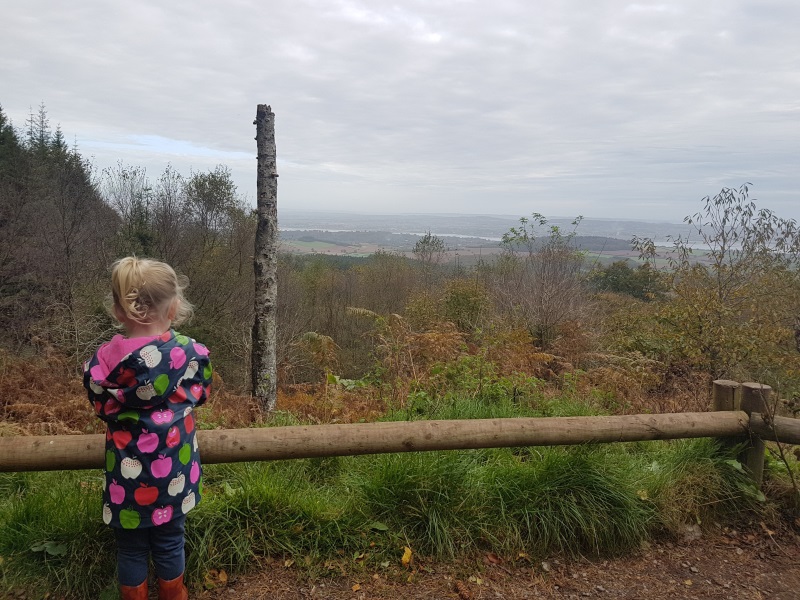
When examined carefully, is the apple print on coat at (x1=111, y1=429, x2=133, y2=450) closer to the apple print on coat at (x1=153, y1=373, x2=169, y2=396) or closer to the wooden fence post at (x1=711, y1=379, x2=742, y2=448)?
the apple print on coat at (x1=153, y1=373, x2=169, y2=396)

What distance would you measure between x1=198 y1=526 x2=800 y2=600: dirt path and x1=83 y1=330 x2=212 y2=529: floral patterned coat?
71 cm

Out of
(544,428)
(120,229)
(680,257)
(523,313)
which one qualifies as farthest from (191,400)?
(120,229)

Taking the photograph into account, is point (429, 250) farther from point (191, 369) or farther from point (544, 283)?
point (191, 369)

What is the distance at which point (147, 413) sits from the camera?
2.15 metres

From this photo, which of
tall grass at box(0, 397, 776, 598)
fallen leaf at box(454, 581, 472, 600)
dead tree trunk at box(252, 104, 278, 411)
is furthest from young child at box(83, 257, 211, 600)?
dead tree trunk at box(252, 104, 278, 411)

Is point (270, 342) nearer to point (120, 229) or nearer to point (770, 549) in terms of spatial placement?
point (770, 549)

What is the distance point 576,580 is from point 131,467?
234 cm

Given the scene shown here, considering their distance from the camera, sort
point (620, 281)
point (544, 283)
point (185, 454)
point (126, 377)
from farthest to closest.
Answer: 1. point (620, 281)
2. point (544, 283)
3. point (185, 454)
4. point (126, 377)

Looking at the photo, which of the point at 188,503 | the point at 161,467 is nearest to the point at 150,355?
the point at 161,467

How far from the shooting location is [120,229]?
19672 millimetres

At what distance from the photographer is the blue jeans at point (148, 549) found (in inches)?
89.8

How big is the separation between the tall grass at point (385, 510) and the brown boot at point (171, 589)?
0.24m

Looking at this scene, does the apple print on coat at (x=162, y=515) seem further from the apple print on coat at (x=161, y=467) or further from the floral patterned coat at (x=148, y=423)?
the apple print on coat at (x=161, y=467)

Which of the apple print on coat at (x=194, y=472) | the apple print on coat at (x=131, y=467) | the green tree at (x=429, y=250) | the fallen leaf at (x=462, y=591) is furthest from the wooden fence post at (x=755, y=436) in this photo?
the green tree at (x=429, y=250)
